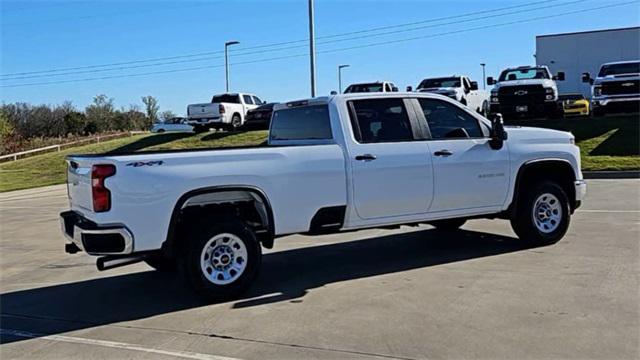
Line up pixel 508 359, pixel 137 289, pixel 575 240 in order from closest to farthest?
pixel 508 359 < pixel 137 289 < pixel 575 240

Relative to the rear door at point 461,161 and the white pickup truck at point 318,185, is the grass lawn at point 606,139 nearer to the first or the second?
the white pickup truck at point 318,185

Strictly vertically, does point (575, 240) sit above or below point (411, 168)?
below

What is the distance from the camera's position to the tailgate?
5844 millimetres

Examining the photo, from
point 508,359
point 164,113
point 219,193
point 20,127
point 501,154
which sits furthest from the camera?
point 164,113

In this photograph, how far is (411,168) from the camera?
7.04m

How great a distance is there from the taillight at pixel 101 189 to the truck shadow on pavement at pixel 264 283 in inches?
41.3

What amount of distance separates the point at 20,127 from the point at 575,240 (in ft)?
249

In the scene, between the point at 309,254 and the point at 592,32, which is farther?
the point at 592,32

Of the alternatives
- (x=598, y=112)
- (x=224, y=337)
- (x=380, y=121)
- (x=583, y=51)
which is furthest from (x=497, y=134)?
(x=583, y=51)

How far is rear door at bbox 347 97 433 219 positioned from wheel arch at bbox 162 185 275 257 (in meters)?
0.99

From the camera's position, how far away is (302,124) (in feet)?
24.9

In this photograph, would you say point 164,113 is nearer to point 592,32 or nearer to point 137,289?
point 592,32

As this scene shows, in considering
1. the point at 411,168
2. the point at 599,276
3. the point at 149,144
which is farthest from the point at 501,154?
the point at 149,144

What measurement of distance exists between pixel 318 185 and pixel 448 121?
2.06m
